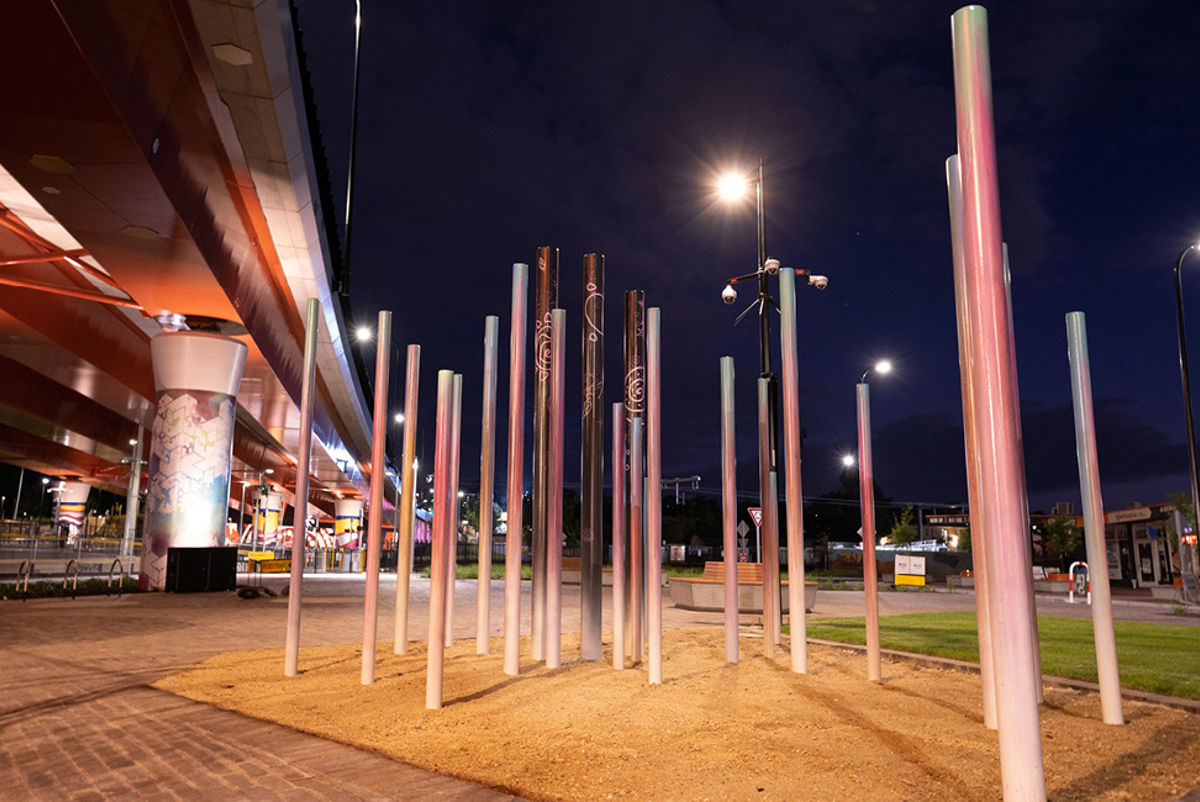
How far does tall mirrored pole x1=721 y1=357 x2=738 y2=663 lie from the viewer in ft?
28.7

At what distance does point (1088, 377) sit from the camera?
666 centimetres

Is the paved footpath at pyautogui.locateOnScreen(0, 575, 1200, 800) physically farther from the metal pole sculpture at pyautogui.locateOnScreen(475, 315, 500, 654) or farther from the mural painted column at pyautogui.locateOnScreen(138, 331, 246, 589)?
the mural painted column at pyautogui.locateOnScreen(138, 331, 246, 589)

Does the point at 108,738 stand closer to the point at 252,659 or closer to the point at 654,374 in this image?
the point at 252,659

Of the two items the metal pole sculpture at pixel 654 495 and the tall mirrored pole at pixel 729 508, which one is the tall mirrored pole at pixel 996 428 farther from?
the tall mirrored pole at pixel 729 508

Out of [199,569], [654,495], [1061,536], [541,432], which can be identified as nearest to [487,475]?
[541,432]

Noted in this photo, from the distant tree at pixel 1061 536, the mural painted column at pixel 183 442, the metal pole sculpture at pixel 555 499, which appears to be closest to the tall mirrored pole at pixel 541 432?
the metal pole sculpture at pixel 555 499

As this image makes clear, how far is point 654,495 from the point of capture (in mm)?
7809

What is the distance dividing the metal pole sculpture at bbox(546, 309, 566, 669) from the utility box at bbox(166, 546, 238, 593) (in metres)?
16.6

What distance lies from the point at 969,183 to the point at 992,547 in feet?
6.01

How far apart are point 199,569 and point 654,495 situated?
18.9 m

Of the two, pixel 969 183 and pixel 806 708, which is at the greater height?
pixel 969 183

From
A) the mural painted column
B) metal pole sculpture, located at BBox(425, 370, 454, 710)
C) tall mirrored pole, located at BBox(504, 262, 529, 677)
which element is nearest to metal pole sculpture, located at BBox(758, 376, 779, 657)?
tall mirrored pole, located at BBox(504, 262, 529, 677)

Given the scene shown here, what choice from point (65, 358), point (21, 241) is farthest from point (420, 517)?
point (21, 241)

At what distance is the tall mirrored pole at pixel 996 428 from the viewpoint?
3.59m
